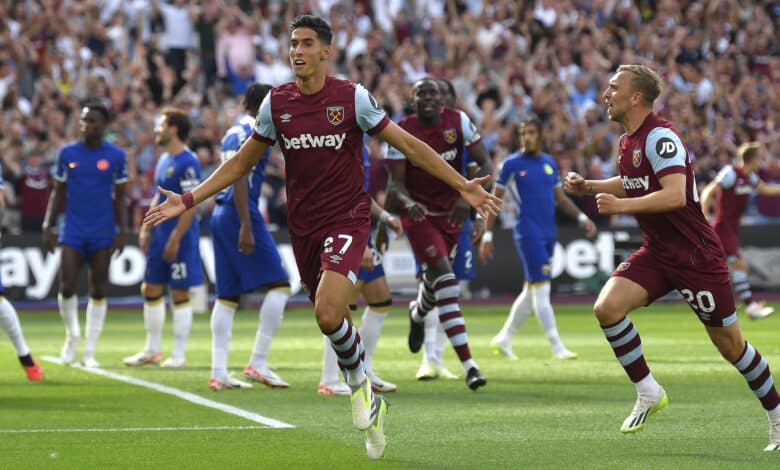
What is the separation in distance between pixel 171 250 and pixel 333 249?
630cm

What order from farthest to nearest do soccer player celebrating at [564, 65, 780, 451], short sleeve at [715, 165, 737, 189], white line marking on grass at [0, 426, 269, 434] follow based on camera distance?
short sleeve at [715, 165, 737, 189], white line marking on grass at [0, 426, 269, 434], soccer player celebrating at [564, 65, 780, 451]

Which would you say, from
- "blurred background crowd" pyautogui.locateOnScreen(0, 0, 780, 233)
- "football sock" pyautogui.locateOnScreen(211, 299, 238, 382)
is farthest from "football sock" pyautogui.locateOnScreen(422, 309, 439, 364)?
"blurred background crowd" pyautogui.locateOnScreen(0, 0, 780, 233)

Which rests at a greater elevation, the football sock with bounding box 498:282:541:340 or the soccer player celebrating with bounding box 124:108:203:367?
the soccer player celebrating with bounding box 124:108:203:367

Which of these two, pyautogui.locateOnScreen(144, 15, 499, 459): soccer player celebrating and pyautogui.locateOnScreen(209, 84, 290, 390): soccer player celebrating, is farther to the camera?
pyautogui.locateOnScreen(209, 84, 290, 390): soccer player celebrating

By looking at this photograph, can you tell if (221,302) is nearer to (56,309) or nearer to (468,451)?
(468,451)

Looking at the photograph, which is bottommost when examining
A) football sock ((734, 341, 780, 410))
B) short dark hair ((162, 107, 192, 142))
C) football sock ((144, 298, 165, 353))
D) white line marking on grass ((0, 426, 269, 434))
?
football sock ((144, 298, 165, 353))

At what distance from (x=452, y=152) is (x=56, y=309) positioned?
536 inches

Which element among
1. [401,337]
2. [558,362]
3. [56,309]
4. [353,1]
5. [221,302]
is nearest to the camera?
[221,302]

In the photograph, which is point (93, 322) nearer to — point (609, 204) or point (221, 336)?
point (221, 336)

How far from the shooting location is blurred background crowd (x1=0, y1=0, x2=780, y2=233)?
2545 cm

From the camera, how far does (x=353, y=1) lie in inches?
1228

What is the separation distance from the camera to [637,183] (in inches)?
348

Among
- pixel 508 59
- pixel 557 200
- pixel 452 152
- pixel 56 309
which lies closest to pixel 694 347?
pixel 557 200

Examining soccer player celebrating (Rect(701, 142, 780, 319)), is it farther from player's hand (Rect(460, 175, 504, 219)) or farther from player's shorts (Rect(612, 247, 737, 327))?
player's hand (Rect(460, 175, 504, 219))
